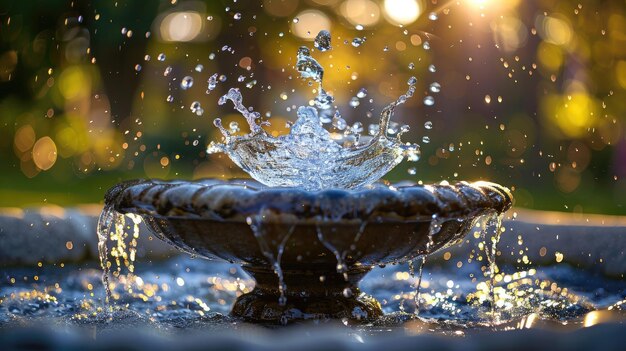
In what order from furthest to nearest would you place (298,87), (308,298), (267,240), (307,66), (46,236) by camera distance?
(298,87) < (46,236) < (307,66) < (308,298) < (267,240)

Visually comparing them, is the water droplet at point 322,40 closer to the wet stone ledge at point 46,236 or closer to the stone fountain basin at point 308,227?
the stone fountain basin at point 308,227

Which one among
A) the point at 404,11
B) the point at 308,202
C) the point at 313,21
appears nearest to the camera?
the point at 308,202

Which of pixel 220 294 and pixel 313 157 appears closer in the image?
pixel 313 157

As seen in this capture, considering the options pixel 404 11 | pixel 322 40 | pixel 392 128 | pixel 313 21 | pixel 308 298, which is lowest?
pixel 308 298

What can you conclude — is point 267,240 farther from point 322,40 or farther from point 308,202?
point 322,40

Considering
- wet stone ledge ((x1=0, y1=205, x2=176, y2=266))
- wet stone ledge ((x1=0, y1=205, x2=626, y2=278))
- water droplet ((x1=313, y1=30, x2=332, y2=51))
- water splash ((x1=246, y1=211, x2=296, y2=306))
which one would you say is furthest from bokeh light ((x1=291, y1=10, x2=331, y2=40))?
water splash ((x1=246, y1=211, x2=296, y2=306))

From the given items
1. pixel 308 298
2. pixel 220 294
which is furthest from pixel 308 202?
pixel 220 294

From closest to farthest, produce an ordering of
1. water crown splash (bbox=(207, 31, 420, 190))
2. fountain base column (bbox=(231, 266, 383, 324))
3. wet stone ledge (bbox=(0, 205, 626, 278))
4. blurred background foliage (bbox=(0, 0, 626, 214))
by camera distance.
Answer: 1. fountain base column (bbox=(231, 266, 383, 324))
2. water crown splash (bbox=(207, 31, 420, 190))
3. wet stone ledge (bbox=(0, 205, 626, 278))
4. blurred background foliage (bbox=(0, 0, 626, 214))

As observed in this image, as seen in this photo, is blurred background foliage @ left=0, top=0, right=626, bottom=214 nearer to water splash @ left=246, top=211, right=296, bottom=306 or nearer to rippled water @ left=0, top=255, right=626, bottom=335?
rippled water @ left=0, top=255, right=626, bottom=335
